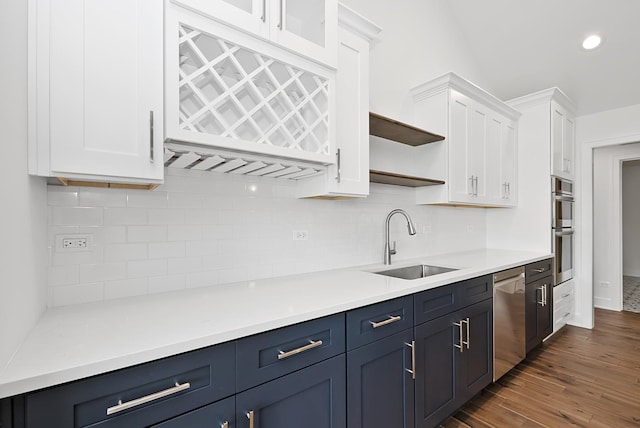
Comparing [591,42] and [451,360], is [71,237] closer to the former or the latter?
[451,360]

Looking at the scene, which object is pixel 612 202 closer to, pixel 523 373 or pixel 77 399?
pixel 523 373

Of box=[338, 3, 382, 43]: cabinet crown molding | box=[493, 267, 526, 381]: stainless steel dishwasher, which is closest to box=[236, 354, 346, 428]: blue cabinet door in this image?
box=[493, 267, 526, 381]: stainless steel dishwasher

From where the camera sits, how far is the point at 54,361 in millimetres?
784

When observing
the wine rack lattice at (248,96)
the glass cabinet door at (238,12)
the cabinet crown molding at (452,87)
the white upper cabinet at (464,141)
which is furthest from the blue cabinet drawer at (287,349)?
the cabinet crown molding at (452,87)

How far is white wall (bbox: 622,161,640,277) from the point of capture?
250 inches

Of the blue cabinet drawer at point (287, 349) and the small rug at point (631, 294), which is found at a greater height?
the blue cabinet drawer at point (287, 349)

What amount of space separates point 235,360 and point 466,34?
13.0 feet

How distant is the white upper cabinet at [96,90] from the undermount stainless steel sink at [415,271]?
1.74m

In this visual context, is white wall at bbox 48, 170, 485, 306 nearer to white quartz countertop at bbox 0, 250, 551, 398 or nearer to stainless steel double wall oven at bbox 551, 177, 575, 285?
white quartz countertop at bbox 0, 250, 551, 398

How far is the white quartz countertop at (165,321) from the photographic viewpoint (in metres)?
0.78

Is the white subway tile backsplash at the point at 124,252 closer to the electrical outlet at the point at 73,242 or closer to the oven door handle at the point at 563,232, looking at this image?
the electrical outlet at the point at 73,242

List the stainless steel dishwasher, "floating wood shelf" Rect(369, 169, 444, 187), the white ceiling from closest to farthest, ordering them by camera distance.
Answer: "floating wood shelf" Rect(369, 169, 444, 187)
the stainless steel dishwasher
the white ceiling

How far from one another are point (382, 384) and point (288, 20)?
1817mm

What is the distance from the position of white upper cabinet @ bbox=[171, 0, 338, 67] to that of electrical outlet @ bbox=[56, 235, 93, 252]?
1.00 m
